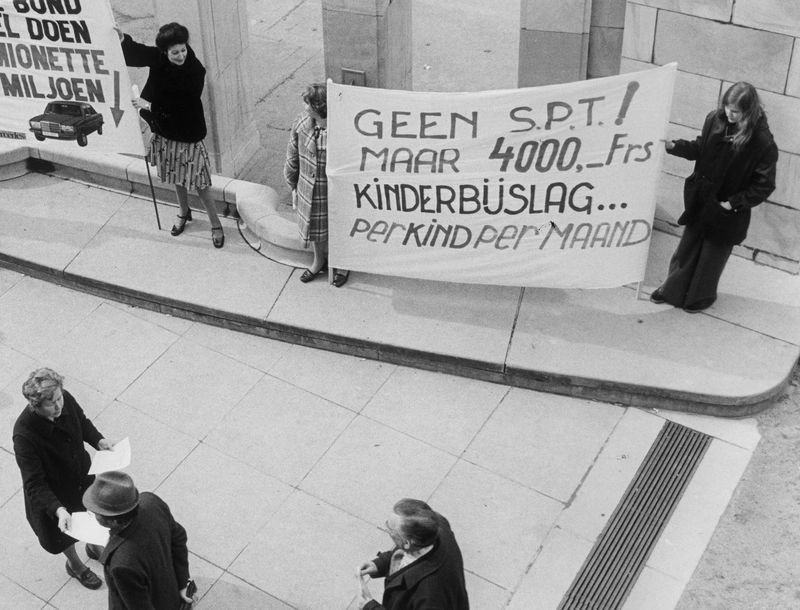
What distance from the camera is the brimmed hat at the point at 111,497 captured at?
13.9ft

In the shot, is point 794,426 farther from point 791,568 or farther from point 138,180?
point 138,180

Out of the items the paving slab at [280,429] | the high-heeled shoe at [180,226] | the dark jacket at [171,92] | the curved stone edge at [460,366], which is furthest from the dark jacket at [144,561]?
the high-heeled shoe at [180,226]

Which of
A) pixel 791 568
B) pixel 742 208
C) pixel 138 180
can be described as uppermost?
pixel 742 208

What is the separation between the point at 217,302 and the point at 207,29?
2215 millimetres

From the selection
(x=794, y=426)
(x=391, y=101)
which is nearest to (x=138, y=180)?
(x=391, y=101)

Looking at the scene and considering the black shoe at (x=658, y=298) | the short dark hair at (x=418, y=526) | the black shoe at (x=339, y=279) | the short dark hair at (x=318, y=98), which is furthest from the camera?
the black shoe at (x=339, y=279)

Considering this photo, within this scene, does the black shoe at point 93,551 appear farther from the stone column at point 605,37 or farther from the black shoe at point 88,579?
the stone column at point 605,37

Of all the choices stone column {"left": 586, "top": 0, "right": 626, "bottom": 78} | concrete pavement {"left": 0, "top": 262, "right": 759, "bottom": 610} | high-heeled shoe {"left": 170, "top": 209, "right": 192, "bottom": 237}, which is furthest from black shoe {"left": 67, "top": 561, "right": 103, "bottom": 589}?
stone column {"left": 586, "top": 0, "right": 626, "bottom": 78}

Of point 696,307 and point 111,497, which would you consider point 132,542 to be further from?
point 696,307

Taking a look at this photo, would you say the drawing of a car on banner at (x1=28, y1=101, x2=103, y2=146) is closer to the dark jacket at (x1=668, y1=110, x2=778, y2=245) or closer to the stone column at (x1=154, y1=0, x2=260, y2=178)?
the stone column at (x1=154, y1=0, x2=260, y2=178)

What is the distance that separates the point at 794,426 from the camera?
6.55 meters

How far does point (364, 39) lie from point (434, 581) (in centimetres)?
439

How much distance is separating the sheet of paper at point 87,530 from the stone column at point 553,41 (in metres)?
4.68

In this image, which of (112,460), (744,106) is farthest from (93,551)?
(744,106)
